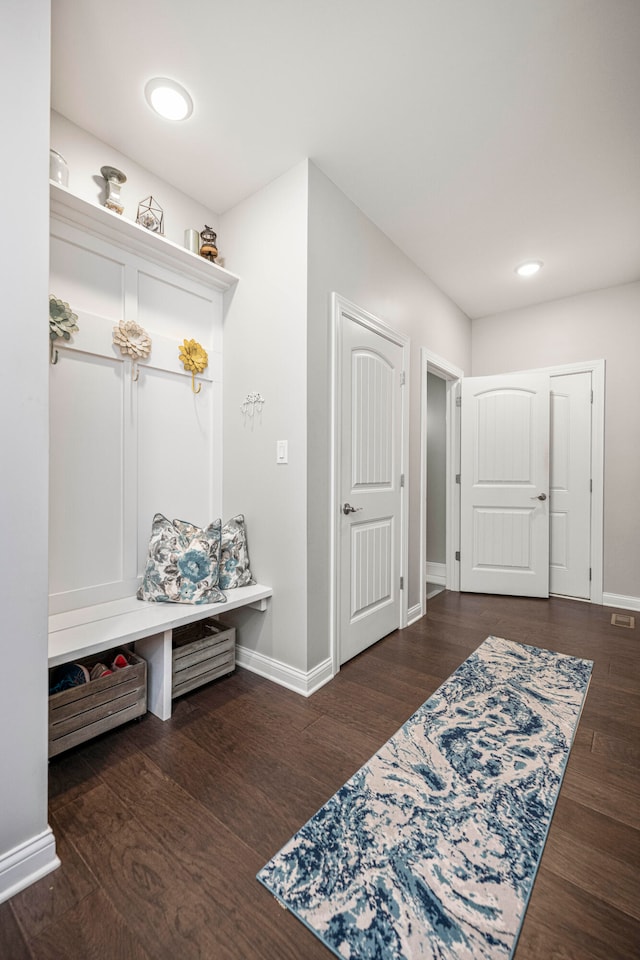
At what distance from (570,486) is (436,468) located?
1.27 m

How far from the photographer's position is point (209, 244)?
232cm

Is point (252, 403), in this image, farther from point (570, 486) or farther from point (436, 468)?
point (570, 486)

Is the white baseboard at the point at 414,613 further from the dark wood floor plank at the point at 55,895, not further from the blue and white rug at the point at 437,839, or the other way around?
the dark wood floor plank at the point at 55,895

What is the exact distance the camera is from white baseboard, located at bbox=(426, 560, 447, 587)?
14.1 feet

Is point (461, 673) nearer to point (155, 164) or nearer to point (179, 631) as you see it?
point (179, 631)

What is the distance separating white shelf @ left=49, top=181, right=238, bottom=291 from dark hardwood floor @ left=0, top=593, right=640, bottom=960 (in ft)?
7.37

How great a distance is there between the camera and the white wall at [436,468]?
4418 mm

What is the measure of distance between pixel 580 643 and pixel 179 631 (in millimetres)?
2544

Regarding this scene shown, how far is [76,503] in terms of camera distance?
6.15 feet

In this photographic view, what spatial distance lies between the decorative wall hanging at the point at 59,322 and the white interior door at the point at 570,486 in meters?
3.79

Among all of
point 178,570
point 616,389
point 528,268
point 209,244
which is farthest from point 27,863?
point 616,389

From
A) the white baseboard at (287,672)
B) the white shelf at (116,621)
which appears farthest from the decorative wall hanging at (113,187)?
the white baseboard at (287,672)

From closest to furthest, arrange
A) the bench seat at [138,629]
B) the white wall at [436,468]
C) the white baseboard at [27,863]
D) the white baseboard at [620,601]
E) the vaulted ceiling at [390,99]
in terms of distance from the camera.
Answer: the white baseboard at [27,863], the vaulted ceiling at [390,99], the bench seat at [138,629], the white baseboard at [620,601], the white wall at [436,468]

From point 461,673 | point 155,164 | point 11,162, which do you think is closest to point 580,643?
point 461,673
